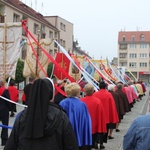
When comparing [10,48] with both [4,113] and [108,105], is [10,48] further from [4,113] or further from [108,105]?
[108,105]

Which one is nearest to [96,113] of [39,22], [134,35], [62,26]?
[39,22]

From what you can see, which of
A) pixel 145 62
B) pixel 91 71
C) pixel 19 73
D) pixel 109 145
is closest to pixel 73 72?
pixel 91 71

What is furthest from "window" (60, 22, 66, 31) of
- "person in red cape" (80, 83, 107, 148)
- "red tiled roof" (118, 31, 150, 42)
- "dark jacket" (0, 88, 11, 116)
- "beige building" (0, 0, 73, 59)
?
"person in red cape" (80, 83, 107, 148)

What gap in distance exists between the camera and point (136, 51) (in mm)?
87000

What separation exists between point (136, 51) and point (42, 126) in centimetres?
8666

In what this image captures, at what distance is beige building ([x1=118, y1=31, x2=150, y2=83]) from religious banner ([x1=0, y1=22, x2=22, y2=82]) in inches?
3160

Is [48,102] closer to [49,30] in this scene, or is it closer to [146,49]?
[49,30]

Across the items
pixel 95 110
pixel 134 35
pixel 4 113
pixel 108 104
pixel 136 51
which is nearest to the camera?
pixel 95 110

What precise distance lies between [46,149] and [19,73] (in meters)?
21.8

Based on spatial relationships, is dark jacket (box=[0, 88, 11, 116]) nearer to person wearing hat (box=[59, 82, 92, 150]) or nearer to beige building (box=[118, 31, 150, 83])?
person wearing hat (box=[59, 82, 92, 150])

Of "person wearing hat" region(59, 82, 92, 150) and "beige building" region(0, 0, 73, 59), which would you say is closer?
"person wearing hat" region(59, 82, 92, 150)

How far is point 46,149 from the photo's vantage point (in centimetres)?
272

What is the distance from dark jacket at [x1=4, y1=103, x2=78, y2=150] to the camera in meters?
2.73

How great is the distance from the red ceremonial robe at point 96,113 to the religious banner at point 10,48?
3.00 metres
